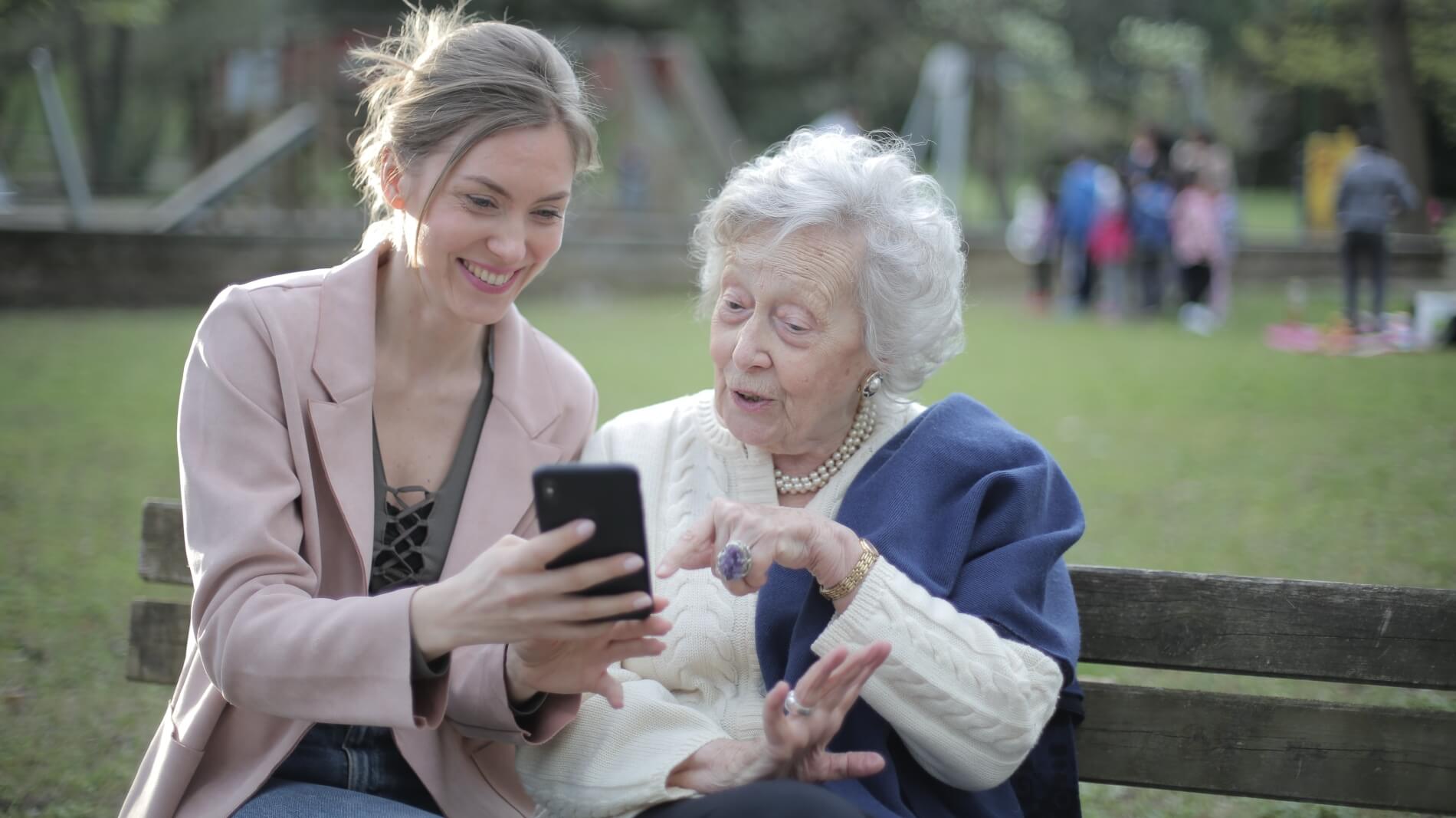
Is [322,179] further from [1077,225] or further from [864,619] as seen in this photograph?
[864,619]

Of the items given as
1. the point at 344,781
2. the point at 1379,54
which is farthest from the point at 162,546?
the point at 1379,54

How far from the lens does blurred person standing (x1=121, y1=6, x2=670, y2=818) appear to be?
235 centimetres

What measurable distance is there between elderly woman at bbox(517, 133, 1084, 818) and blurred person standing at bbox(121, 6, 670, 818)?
0.70 ft

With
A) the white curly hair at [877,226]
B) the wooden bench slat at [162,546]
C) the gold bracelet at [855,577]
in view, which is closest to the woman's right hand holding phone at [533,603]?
the gold bracelet at [855,577]

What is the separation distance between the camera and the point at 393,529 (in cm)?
281

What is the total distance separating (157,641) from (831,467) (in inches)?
73.8

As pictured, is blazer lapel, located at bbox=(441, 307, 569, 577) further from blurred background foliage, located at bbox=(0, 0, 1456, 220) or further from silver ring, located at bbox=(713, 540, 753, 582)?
blurred background foliage, located at bbox=(0, 0, 1456, 220)

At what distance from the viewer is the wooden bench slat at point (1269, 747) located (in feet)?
9.70

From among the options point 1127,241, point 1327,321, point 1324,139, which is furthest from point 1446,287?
point 1324,139

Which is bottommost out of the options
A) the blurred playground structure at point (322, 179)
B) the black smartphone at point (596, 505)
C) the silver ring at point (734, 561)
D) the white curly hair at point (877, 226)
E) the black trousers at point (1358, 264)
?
the black trousers at point (1358, 264)

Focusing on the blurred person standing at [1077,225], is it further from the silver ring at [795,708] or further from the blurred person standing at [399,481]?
the silver ring at [795,708]

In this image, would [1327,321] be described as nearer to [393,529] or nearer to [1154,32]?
[393,529]

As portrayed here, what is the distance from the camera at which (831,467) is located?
9.68 feet

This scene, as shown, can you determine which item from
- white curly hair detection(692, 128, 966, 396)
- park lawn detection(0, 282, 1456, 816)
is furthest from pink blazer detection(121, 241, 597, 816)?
park lawn detection(0, 282, 1456, 816)
